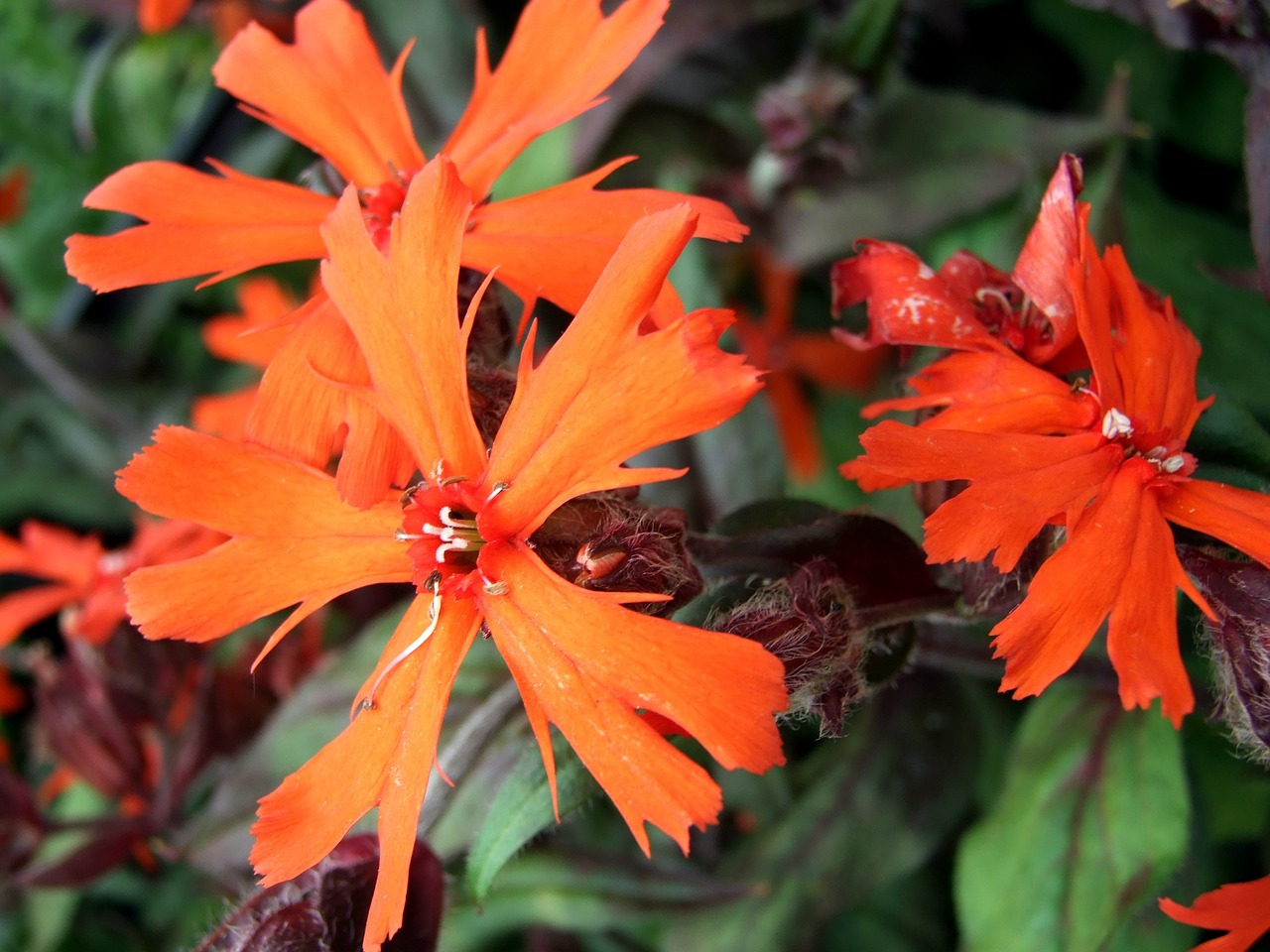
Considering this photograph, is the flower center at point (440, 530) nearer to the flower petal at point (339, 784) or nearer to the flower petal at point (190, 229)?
the flower petal at point (339, 784)

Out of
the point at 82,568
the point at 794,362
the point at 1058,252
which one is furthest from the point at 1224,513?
the point at 82,568

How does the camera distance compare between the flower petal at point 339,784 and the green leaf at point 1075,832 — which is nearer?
the flower petal at point 339,784

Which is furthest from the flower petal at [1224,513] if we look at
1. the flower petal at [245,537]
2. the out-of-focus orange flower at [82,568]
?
the out-of-focus orange flower at [82,568]

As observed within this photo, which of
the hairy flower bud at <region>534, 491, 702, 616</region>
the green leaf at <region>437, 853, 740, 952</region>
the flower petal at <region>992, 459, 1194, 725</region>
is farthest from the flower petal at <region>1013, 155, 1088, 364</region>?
the green leaf at <region>437, 853, 740, 952</region>

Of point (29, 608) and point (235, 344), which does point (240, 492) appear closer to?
point (235, 344)

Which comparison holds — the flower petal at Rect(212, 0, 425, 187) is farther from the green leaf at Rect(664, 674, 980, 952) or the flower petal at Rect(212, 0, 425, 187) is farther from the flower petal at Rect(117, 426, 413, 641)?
the green leaf at Rect(664, 674, 980, 952)
